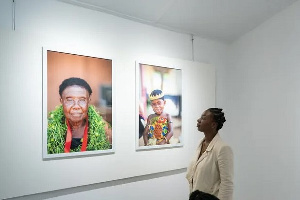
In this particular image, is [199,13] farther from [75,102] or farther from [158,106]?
[75,102]

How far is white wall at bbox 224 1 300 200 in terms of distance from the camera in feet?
10.1

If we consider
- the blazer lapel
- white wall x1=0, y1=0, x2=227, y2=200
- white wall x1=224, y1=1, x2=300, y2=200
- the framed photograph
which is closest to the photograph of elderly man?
white wall x1=0, y1=0, x2=227, y2=200

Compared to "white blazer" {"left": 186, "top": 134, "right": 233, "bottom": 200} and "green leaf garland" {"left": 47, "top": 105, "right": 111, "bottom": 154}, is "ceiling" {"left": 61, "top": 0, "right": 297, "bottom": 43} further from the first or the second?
"white blazer" {"left": 186, "top": 134, "right": 233, "bottom": 200}

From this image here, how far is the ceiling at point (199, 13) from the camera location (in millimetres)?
2469

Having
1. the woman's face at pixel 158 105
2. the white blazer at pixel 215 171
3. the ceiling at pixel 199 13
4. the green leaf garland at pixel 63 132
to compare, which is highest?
the ceiling at pixel 199 13

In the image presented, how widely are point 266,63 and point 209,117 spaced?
1945mm

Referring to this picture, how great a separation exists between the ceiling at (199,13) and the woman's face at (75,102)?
88 cm

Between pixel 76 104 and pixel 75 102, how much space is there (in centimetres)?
2

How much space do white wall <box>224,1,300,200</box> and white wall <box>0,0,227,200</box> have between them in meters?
1.41

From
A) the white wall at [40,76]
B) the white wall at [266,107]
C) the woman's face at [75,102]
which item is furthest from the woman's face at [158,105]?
the white wall at [266,107]

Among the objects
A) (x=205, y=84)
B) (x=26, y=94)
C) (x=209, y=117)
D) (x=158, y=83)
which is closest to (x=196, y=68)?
(x=205, y=84)

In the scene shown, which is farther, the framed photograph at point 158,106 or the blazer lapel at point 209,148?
the framed photograph at point 158,106

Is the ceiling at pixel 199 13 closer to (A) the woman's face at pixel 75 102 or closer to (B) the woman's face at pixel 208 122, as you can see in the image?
(A) the woman's face at pixel 75 102

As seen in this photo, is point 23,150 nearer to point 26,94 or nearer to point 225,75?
point 26,94
